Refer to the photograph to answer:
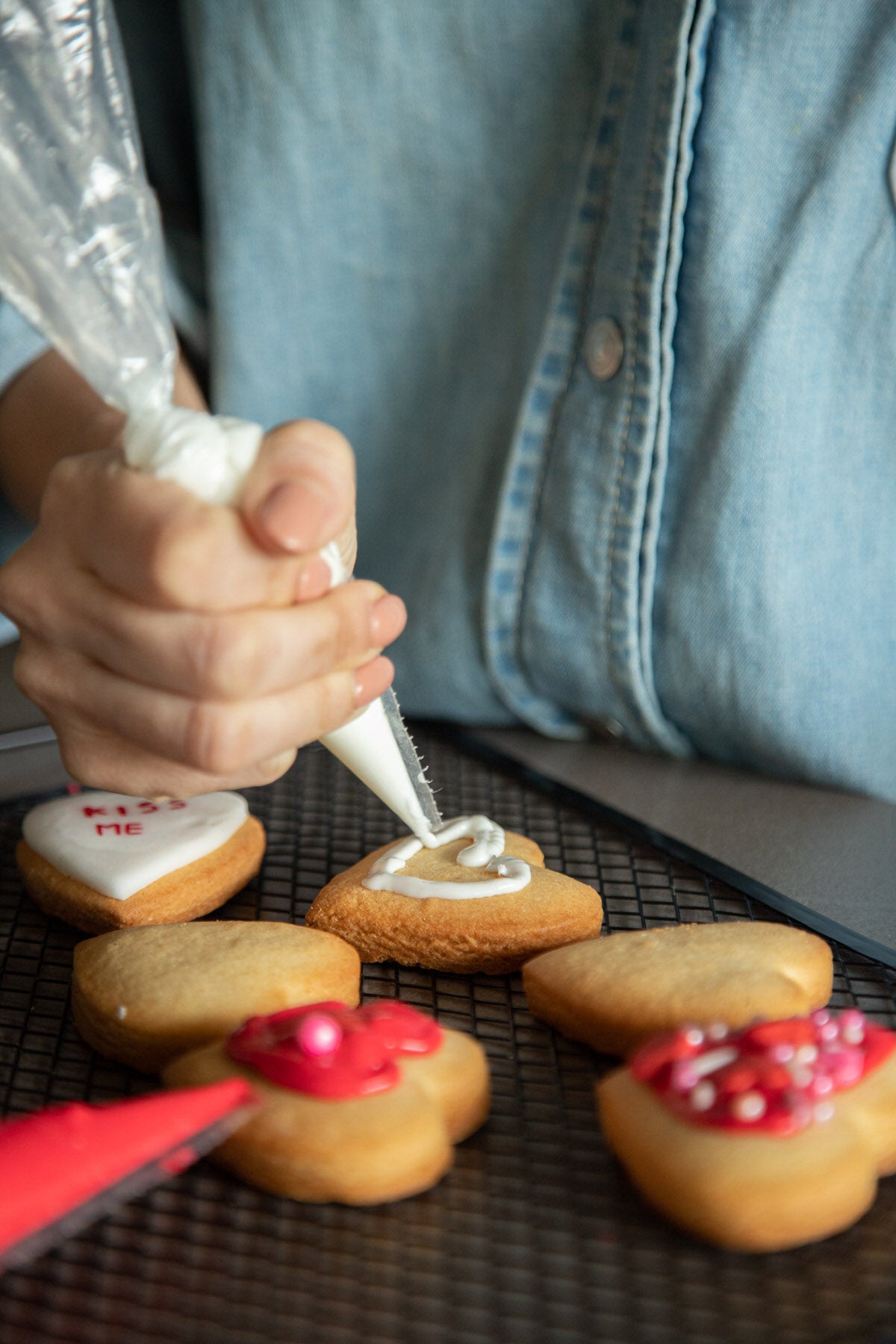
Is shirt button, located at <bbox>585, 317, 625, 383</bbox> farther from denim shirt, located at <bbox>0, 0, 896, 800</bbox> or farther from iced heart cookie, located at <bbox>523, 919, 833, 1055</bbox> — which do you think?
iced heart cookie, located at <bbox>523, 919, 833, 1055</bbox>

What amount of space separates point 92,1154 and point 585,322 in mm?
753

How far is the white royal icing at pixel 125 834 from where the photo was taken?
722mm

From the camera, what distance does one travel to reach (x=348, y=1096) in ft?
1.66

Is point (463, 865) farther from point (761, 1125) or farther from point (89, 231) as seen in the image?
point (89, 231)

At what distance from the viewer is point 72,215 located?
61cm

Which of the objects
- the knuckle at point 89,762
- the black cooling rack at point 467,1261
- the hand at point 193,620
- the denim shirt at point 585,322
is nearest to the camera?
the black cooling rack at point 467,1261

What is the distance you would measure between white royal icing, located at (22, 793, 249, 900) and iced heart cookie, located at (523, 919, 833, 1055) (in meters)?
0.26

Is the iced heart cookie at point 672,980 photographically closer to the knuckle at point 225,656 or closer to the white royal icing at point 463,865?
the white royal icing at point 463,865

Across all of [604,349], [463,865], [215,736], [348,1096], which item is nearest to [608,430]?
[604,349]

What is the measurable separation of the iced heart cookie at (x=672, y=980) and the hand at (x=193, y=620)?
0.20 meters

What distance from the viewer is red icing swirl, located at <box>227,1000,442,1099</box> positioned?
509 mm

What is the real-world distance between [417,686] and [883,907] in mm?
502

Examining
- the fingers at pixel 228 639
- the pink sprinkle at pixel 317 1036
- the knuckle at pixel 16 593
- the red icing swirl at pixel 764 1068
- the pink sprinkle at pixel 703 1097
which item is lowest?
the red icing swirl at pixel 764 1068

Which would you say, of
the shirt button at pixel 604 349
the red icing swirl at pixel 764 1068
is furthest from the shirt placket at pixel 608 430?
the red icing swirl at pixel 764 1068
